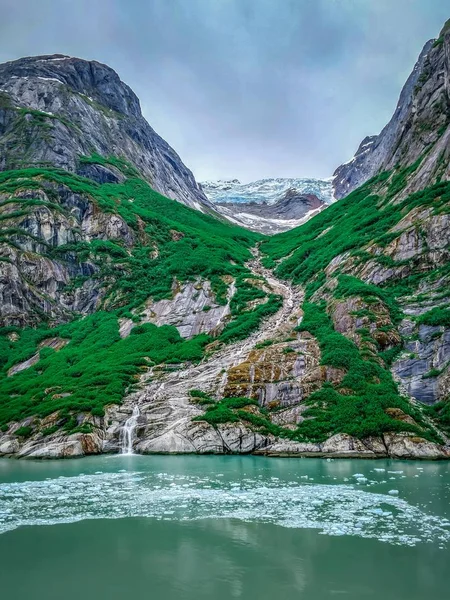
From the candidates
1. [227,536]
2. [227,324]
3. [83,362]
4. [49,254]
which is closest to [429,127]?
[227,324]

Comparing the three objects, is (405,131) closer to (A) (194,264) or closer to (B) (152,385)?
(A) (194,264)

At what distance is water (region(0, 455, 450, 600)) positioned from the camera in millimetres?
11945

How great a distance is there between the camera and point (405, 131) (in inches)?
3472

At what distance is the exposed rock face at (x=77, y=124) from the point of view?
112562mm

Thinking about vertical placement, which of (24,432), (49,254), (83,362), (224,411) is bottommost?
(24,432)

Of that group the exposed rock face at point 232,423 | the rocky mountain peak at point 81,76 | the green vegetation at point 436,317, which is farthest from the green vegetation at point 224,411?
the rocky mountain peak at point 81,76

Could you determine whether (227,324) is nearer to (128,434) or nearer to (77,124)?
(128,434)

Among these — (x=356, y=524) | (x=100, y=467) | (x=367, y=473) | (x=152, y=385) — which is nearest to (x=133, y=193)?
(x=152, y=385)

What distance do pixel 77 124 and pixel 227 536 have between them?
13603 centimetres

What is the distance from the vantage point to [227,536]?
1574cm

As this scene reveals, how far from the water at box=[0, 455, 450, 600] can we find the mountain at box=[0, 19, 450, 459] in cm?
1112

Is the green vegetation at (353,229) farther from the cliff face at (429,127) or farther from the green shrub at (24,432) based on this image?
the green shrub at (24,432)

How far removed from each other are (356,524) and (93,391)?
3345cm

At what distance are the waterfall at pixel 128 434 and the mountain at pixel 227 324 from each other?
4.6 inches
